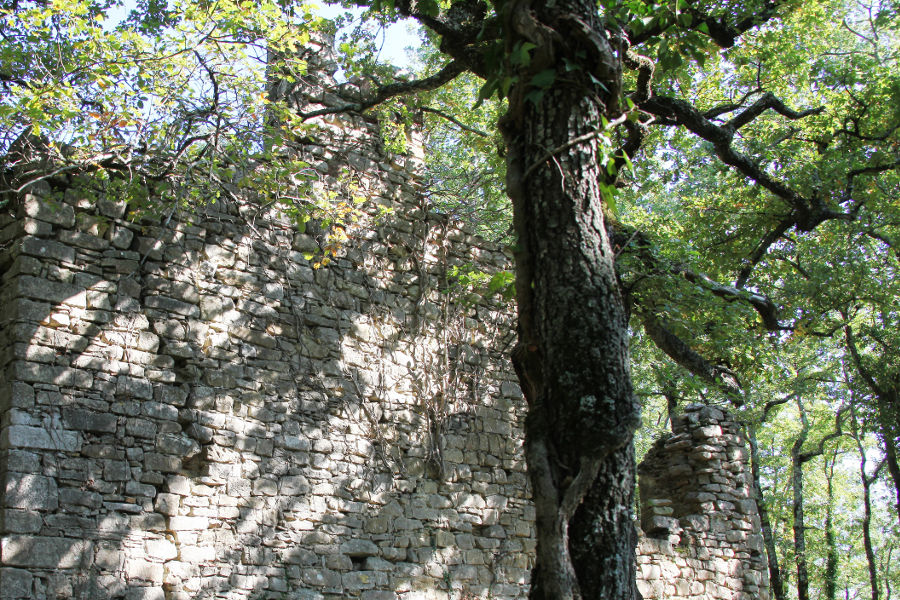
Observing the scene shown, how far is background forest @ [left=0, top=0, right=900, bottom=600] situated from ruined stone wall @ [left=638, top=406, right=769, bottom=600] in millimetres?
688

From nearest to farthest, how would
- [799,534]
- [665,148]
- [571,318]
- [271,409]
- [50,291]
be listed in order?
[571,318] < [50,291] < [271,409] < [665,148] < [799,534]

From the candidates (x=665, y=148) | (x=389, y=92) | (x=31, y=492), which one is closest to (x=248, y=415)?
(x=31, y=492)

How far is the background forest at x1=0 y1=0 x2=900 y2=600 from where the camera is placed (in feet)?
18.6

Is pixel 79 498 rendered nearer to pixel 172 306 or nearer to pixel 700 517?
pixel 172 306

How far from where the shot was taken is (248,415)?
20.7 feet

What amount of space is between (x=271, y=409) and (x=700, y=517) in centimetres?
512

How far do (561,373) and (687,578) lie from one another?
6.17m

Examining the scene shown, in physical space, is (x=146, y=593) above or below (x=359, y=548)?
below

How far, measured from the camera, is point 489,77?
409 cm

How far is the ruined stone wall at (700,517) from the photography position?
332 inches

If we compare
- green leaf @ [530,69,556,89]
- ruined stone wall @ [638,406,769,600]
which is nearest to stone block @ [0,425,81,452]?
green leaf @ [530,69,556,89]

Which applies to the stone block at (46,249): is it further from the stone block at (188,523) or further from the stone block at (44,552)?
the stone block at (188,523)

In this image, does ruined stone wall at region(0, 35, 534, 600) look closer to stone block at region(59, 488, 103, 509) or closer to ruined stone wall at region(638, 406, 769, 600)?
stone block at region(59, 488, 103, 509)

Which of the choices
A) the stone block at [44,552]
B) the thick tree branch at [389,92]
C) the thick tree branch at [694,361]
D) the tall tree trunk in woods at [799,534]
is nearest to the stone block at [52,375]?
the stone block at [44,552]
